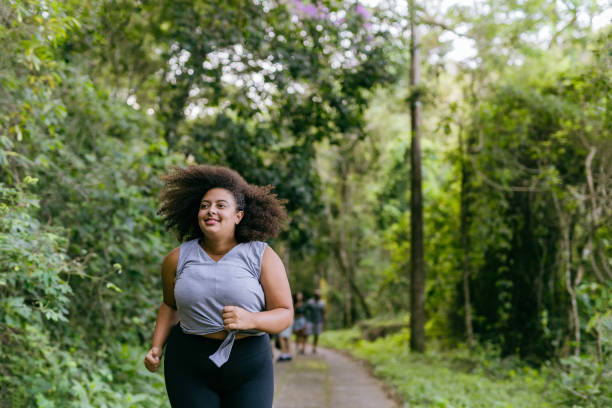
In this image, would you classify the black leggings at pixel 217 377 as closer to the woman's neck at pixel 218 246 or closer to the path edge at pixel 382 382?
the woman's neck at pixel 218 246

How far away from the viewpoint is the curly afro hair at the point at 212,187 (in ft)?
9.28

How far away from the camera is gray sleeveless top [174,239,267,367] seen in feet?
8.18

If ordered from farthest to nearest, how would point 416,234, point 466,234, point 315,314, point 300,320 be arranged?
point 315,314 → point 300,320 → point 416,234 → point 466,234

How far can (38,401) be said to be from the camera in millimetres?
4488

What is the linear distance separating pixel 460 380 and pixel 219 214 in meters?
7.18

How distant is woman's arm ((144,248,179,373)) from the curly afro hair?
24 centimetres

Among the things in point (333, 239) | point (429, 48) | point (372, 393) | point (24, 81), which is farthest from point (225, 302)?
point (333, 239)

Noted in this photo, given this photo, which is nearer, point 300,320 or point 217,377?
point 217,377

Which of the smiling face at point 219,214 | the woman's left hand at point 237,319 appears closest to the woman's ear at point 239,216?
the smiling face at point 219,214

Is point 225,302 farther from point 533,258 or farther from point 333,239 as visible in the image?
point 333,239

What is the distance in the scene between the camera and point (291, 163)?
31.4 ft

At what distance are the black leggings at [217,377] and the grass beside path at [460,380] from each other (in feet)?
13.7

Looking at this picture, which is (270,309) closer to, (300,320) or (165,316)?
(165,316)

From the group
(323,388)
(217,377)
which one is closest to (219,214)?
(217,377)
